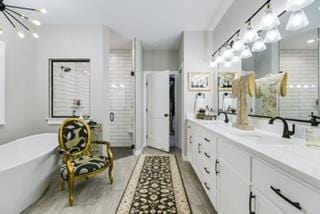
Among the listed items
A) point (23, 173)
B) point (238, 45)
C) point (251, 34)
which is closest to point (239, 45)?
point (238, 45)

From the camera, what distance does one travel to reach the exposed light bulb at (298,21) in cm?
141

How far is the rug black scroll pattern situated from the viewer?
2.09 meters

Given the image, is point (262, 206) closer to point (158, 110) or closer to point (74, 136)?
point (74, 136)

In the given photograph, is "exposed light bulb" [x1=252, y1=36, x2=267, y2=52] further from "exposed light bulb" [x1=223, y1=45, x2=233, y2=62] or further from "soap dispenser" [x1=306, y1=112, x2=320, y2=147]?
"soap dispenser" [x1=306, y1=112, x2=320, y2=147]

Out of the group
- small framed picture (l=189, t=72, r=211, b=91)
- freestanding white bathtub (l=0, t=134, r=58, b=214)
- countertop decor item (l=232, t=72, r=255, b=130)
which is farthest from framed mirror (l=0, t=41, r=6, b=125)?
countertop decor item (l=232, t=72, r=255, b=130)

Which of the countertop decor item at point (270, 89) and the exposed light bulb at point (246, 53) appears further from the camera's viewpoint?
the exposed light bulb at point (246, 53)

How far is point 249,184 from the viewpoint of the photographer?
1179 millimetres

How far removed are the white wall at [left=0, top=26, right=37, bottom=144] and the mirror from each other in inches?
14.2

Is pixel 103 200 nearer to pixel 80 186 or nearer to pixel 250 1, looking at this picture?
pixel 80 186

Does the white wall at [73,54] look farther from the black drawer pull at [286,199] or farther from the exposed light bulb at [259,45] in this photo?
the black drawer pull at [286,199]

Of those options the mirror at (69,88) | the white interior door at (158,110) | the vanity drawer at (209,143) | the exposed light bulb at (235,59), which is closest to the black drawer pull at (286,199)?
the vanity drawer at (209,143)

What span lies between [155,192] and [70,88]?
2652 millimetres

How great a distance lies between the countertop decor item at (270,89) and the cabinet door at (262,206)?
38.3 inches

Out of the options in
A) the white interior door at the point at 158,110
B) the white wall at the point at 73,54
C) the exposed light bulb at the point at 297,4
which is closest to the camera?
the exposed light bulb at the point at 297,4
